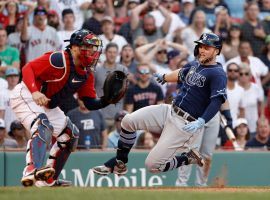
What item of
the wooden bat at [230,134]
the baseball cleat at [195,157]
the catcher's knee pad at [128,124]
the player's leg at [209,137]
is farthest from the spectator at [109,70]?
the baseball cleat at [195,157]

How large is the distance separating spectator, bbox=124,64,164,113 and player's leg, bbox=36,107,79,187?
3.67 meters

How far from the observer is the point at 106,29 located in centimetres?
1603

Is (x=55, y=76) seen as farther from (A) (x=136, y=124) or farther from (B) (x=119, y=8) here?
(B) (x=119, y=8)

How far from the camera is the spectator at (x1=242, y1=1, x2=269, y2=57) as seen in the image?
16.8 metres

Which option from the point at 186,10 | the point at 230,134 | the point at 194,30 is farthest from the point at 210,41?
the point at 186,10

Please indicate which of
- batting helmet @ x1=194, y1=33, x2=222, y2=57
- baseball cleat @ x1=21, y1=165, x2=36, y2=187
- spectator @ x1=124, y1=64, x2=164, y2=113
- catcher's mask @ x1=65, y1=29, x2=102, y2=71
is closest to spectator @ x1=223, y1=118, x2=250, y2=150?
spectator @ x1=124, y1=64, x2=164, y2=113

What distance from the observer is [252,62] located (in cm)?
1653

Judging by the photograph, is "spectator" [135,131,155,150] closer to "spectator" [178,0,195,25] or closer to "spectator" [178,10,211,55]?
"spectator" [178,10,211,55]

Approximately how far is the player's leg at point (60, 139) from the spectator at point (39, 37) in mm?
3846

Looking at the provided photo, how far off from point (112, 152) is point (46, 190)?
13.1 ft

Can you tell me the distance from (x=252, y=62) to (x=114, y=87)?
538cm

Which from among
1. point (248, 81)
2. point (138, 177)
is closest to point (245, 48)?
point (248, 81)

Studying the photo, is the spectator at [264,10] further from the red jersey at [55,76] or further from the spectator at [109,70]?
the red jersey at [55,76]

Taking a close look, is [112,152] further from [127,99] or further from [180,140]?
[180,140]
